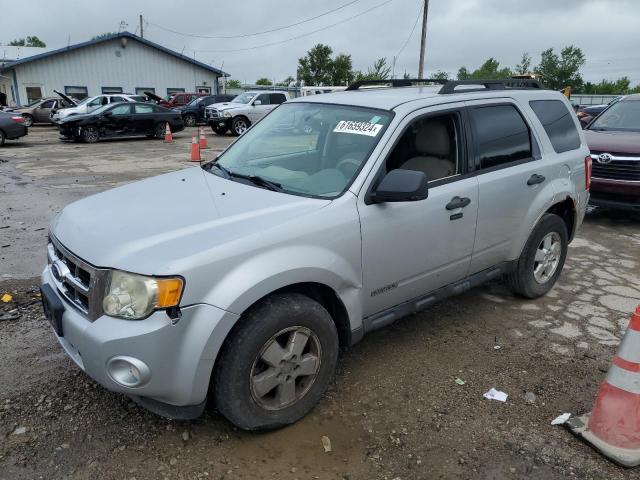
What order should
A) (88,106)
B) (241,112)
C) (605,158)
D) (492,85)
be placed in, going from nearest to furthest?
1. (492,85)
2. (605,158)
3. (241,112)
4. (88,106)

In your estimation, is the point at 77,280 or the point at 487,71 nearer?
the point at 77,280

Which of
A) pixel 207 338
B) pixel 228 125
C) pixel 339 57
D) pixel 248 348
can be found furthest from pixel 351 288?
pixel 339 57

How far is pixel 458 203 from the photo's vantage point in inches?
136

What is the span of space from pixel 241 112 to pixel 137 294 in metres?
19.5

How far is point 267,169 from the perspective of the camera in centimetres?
344

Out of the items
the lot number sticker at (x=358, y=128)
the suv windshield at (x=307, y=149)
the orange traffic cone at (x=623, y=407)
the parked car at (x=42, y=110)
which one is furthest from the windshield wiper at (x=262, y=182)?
the parked car at (x=42, y=110)

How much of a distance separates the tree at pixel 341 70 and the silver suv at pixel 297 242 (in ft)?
163

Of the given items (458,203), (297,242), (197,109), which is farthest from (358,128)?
(197,109)

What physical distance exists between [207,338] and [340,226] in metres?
0.97

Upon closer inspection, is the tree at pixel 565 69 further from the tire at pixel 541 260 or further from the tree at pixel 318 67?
the tire at pixel 541 260

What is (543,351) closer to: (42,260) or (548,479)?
(548,479)

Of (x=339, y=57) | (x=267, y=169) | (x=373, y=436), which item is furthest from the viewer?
(x=339, y=57)

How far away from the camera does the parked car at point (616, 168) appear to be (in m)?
6.88

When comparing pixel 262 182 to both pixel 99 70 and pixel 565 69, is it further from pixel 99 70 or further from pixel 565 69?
pixel 565 69
